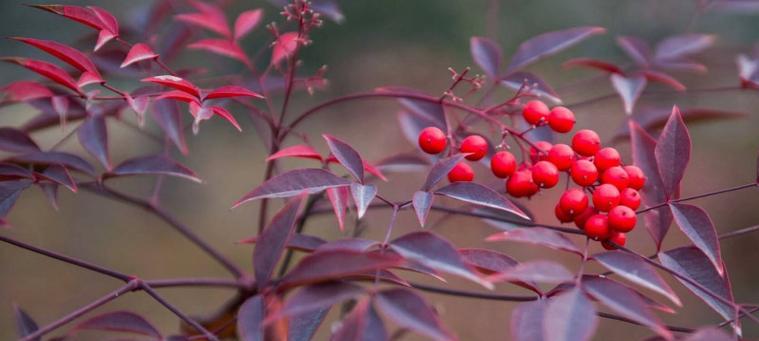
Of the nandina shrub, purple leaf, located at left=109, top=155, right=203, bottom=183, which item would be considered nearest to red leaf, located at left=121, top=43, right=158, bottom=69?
the nandina shrub

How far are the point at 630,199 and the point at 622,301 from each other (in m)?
0.17

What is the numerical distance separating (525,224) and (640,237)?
4.80 ft

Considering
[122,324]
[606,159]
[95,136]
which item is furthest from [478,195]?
[95,136]

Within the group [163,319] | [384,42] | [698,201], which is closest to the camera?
[163,319]

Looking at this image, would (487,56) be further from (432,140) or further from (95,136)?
(95,136)

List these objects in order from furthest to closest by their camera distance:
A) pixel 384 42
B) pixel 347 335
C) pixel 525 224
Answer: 1. pixel 384 42
2. pixel 525 224
3. pixel 347 335

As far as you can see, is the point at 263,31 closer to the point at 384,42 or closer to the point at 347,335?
the point at 384,42

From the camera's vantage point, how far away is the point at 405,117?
0.99 meters

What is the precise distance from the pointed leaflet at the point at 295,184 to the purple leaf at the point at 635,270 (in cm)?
23

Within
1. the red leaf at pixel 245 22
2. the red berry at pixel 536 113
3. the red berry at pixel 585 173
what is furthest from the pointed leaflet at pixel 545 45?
the red leaf at pixel 245 22

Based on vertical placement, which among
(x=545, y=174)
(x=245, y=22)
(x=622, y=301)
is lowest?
(x=622, y=301)

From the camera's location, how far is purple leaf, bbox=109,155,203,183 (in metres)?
0.75

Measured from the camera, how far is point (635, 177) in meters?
0.66

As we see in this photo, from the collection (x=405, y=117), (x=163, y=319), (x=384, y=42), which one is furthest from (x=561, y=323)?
(x=384, y=42)
